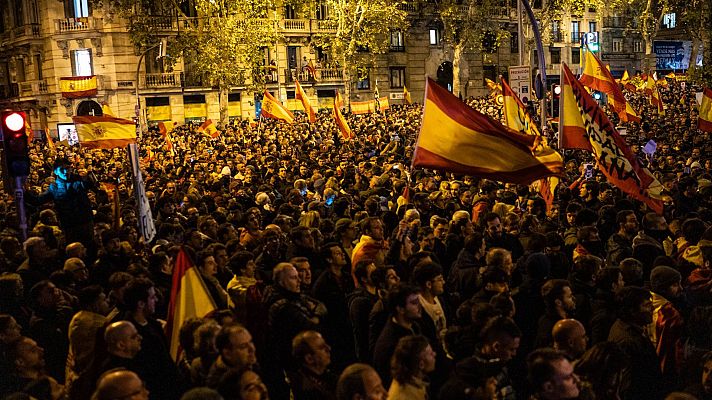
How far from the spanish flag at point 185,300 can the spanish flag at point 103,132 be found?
40.4ft

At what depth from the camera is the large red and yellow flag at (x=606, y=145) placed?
8734 millimetres

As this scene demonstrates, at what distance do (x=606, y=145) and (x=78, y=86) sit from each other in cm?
3883

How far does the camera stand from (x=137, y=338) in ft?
16.2

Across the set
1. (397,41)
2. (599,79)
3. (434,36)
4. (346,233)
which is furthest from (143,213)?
(434,36)

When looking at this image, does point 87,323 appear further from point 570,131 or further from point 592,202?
point 592,202

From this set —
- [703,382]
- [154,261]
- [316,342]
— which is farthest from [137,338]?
[703,382]

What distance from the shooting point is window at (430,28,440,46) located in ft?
183

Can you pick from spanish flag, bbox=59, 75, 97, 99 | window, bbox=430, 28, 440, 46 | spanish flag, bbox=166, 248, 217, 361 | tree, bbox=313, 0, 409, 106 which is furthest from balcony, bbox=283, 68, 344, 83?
spanish flag, bbox=166, 248, 217, 361

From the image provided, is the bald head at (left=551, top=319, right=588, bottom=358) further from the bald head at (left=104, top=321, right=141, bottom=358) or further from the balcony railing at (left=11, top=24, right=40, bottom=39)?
the balcony railing at (left=11, top=24, right=40, bottom=39)

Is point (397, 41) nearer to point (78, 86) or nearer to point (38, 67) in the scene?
point (78, 86)

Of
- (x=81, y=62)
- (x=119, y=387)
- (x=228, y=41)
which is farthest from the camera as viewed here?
(x=81, y=62)

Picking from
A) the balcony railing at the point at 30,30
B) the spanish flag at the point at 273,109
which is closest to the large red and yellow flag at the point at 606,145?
the spanish flag at the point at 273,109

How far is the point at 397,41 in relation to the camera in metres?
54.4

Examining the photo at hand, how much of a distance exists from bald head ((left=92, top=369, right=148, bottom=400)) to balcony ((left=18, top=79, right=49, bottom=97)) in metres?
44.6
